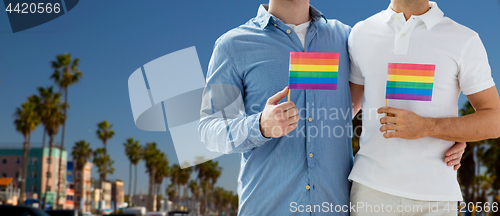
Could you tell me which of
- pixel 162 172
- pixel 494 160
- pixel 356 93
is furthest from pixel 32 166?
pixel 356 93

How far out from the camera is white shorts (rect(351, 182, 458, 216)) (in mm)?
2336

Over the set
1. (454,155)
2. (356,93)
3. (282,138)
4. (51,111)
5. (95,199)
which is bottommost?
(95,199)

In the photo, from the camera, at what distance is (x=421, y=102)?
7.74 feet

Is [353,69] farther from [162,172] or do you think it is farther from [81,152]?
[162,172]

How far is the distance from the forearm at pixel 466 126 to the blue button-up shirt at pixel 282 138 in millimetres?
513

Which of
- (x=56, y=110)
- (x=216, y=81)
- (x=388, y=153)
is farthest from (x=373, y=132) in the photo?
(x=56, y=110)

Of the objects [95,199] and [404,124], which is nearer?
[404,124]

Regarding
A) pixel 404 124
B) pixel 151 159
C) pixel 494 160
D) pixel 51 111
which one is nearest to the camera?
pixel 404 124

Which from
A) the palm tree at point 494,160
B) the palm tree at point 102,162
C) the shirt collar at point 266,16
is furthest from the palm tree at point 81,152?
the shirt collar at point 266,16

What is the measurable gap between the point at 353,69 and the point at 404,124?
0.58 meters

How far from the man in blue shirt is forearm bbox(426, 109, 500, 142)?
0.51 metres

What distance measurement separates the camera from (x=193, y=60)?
4.88 metres

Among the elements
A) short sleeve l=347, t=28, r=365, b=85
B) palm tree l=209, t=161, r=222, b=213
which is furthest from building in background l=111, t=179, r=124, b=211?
short sleeve l=347, t=28, r=365, b=85

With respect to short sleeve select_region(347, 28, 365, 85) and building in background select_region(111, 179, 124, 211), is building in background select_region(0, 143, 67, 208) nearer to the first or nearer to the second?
building in background select_region(111, 179, 124, 211)
